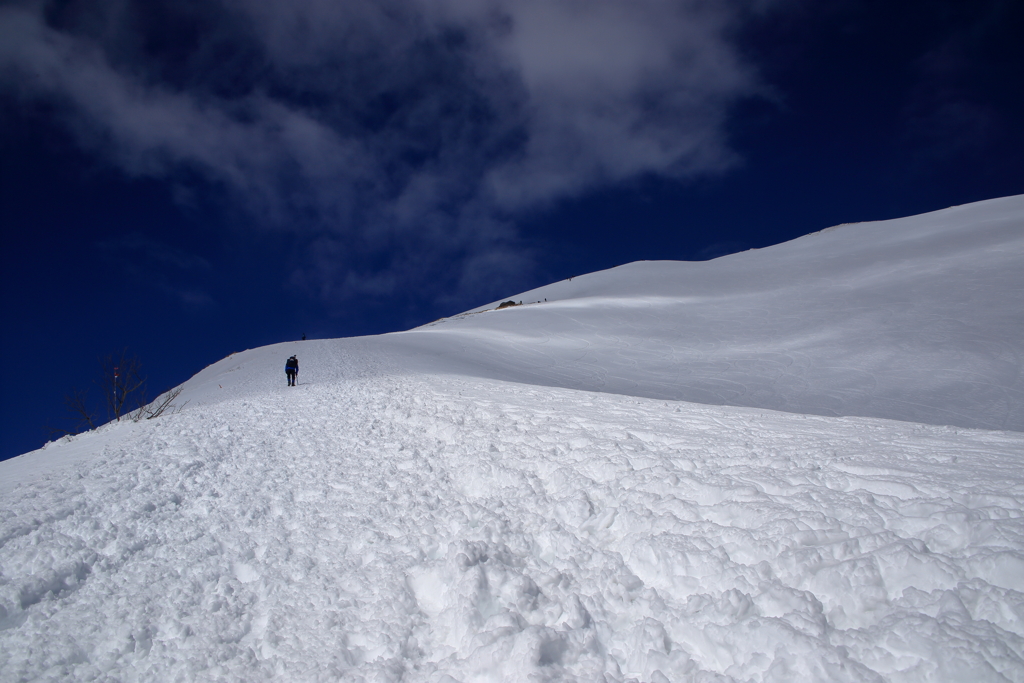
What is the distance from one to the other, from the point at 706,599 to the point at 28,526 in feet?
20.8

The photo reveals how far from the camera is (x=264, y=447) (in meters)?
7.88

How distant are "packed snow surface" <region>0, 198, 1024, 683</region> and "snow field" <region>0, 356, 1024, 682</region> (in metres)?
0.02

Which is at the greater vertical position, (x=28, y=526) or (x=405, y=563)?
(x=28, y=526)

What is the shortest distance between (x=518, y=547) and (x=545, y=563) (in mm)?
334

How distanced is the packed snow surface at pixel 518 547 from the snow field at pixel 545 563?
19 mm

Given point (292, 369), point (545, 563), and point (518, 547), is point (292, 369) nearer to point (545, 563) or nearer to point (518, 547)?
point (518, 547)

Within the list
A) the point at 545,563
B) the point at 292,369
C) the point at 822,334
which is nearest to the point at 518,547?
the point at 545,563

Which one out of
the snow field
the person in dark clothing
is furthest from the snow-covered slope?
the snow field

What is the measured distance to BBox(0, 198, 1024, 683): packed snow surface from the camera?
3125 mm

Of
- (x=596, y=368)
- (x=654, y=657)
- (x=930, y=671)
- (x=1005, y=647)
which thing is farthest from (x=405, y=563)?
(x=596, y=368)

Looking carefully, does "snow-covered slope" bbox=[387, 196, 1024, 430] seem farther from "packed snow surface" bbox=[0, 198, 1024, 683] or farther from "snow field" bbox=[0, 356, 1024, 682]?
"snow field" bbox=[0, 356, 1024, 682]

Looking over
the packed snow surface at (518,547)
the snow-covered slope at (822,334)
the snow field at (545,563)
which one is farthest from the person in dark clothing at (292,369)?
the snow field at (545,563)

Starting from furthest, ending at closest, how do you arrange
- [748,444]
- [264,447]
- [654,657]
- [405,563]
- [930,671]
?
[264,447], [748,444], [405,563], [654,657], [930,671]

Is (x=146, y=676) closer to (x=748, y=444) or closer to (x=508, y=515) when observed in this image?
(x=508, y=515)
